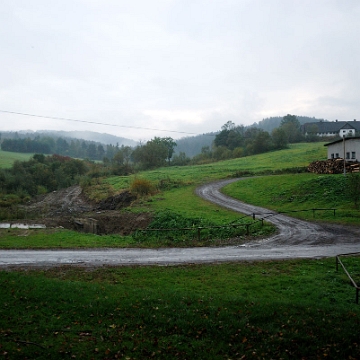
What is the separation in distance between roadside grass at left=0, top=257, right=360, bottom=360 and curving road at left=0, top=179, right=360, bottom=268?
2823 mm

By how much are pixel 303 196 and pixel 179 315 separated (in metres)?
28.4

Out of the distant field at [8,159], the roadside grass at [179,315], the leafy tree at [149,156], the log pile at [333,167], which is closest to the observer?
the roadside grass at [179,315]

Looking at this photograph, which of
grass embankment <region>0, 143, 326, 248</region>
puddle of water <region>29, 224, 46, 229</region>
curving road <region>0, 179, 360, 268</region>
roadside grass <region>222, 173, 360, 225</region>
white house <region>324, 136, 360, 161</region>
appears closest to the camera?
curving road <region>0, 179, 360, 268</region>

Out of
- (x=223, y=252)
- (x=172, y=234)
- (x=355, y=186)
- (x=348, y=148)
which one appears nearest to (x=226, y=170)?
(x=348, y=148)

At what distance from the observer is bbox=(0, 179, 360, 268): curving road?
18203mm

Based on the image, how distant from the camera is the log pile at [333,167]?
42.9 meters

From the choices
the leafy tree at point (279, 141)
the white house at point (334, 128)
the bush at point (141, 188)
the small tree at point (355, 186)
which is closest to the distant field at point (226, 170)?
the bush at point (141, 188)

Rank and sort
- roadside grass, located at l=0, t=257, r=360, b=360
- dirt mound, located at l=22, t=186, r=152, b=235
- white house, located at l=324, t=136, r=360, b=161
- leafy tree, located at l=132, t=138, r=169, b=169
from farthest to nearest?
leafy tree, located at l=132, t=138, r=169, b=169 < white house, located at l=324, t=136, r=360, b=161 < dirt mound, located at l=22, t=186, r=152, b=235 < roadside grass, located at l=0, t=257, r=360, b=360

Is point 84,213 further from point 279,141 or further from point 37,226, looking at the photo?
point 279,141

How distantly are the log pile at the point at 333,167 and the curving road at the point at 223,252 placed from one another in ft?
69.3

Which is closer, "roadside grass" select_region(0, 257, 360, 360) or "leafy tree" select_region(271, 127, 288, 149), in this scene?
"roadside grass" select_region(0, 257, 360, 360)

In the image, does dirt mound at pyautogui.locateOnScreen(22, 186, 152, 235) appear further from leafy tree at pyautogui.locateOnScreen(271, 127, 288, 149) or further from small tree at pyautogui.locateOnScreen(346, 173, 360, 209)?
leafy tree at pyautogui.locateOnScreen(271, 127, 288, 149)

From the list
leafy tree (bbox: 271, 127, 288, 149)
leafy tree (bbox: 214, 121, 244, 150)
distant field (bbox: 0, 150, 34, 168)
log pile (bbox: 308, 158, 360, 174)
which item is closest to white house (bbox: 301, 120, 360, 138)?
leafy tree (bbox: 214, 121, 244, 150)

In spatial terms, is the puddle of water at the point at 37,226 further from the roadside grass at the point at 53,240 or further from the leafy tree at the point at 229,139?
the leafy tree at the point at 229,139
